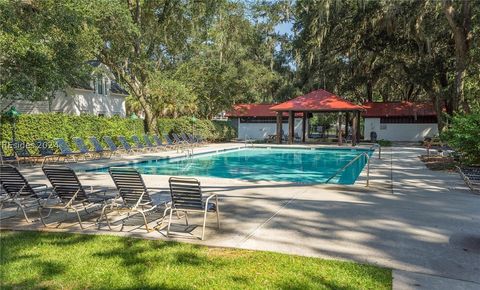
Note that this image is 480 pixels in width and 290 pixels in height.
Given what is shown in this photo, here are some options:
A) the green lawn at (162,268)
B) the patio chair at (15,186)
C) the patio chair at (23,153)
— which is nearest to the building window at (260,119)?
the patio chair at (23,153)

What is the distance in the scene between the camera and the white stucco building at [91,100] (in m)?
22.3

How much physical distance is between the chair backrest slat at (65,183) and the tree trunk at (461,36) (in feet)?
59.7

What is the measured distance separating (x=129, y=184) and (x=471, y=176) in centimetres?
755

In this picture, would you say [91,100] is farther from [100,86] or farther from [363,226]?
[363,226]

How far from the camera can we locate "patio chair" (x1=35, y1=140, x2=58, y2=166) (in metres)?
13.6

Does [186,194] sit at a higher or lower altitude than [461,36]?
lower

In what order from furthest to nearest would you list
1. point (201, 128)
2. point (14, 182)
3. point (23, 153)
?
point (201, 128) → point (23, 153) → point (14, 182)

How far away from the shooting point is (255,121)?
33188mm

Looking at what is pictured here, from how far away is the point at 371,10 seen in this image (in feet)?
78.3

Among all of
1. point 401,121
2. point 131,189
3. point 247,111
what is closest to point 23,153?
point 131,189

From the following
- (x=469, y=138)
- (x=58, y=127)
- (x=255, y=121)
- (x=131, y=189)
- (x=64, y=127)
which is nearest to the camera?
(x=131, y=189)

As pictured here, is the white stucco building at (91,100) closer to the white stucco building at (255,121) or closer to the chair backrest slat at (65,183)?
the white stucco building at (255,121)

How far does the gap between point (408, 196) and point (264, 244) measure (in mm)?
4535

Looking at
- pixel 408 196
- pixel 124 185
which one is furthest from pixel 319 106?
pixel 124 185
